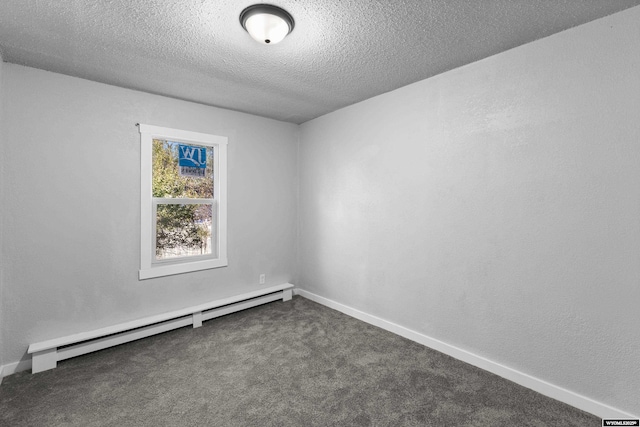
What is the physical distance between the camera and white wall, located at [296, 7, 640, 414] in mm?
1837

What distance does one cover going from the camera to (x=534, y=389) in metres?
2.16

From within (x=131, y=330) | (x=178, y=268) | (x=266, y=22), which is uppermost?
(x=266, y=22)

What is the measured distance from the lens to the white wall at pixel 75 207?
2.46 meters

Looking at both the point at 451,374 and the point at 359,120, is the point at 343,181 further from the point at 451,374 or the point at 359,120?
the point at 451,374

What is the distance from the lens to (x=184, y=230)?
3.47 meters

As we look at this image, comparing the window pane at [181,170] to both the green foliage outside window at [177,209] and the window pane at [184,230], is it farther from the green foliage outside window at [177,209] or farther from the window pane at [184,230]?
the window pane at [184,230]

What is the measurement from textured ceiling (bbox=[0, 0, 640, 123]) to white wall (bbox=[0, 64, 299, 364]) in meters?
0.24

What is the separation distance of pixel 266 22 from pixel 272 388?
2504 mm

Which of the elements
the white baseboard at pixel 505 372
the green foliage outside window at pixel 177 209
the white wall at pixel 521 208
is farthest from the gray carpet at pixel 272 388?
the green foliage outside window at pixel 177 209

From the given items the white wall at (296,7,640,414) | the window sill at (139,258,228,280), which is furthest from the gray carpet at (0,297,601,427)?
the window sill at (139,258,228,280)

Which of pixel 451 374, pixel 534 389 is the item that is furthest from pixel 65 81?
pixel 534 389

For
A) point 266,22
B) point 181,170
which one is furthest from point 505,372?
point 181,170

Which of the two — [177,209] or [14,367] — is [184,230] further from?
[14,367]

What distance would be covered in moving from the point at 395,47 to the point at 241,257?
9.47ft
